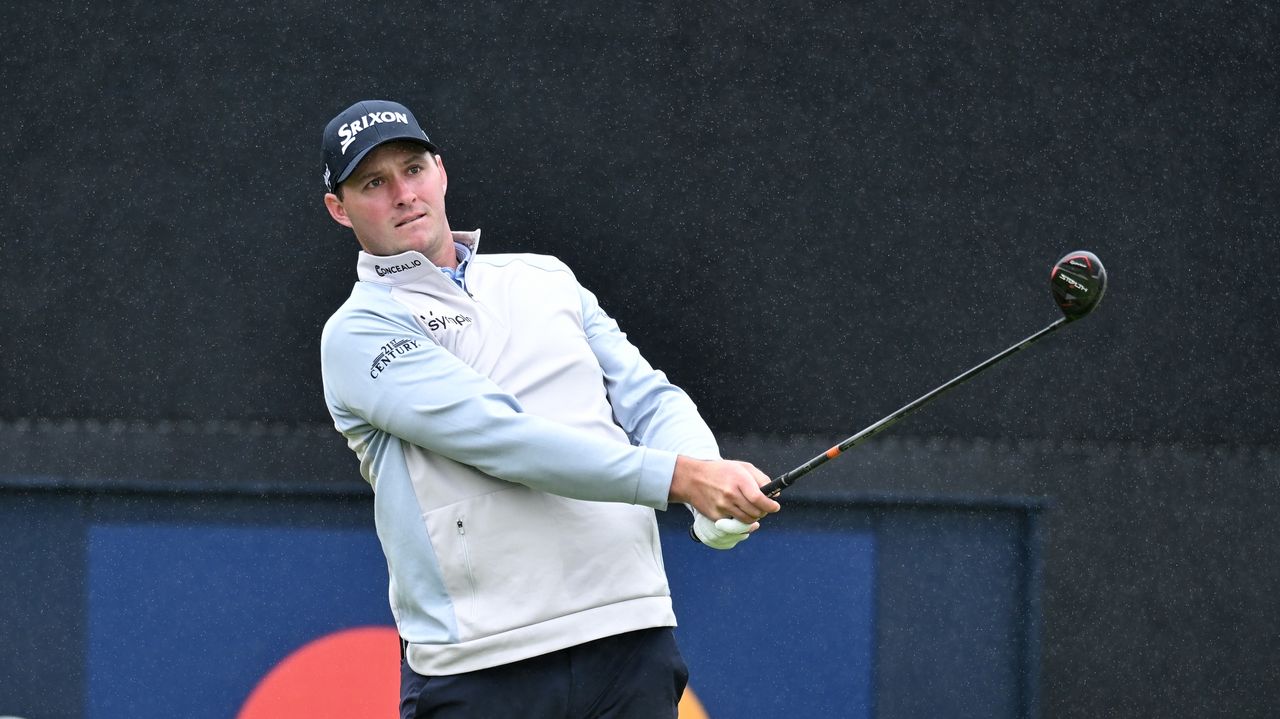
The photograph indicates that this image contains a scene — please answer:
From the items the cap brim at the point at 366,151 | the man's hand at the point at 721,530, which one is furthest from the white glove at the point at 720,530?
the cap brim at the point at 366,151

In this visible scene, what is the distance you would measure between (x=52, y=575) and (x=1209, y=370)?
2.34 metres

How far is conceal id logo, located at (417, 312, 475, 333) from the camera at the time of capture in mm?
2098

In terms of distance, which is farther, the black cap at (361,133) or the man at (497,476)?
the black cap at (361,133)

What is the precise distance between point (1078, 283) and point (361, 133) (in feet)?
3.47

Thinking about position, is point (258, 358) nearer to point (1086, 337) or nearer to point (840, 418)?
point (840, 418)

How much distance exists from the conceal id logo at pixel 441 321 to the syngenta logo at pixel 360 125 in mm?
276

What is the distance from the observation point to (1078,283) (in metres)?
2.11

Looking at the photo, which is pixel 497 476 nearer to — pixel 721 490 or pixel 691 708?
pixel 721 490

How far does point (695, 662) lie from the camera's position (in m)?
2.91

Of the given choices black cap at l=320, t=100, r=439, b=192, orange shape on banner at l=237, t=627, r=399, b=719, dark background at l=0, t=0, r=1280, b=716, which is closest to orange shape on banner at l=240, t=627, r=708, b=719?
orange shape on banner at l=237, t=627, r=399, b=719


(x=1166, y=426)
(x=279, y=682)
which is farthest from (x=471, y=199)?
(x=1166, y=426)

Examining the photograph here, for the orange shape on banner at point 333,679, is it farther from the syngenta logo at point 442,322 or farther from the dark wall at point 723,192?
the syngenta logo at point 442,322

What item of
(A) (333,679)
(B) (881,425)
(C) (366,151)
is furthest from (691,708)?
(C) (366,151)

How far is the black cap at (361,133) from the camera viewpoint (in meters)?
2.13
